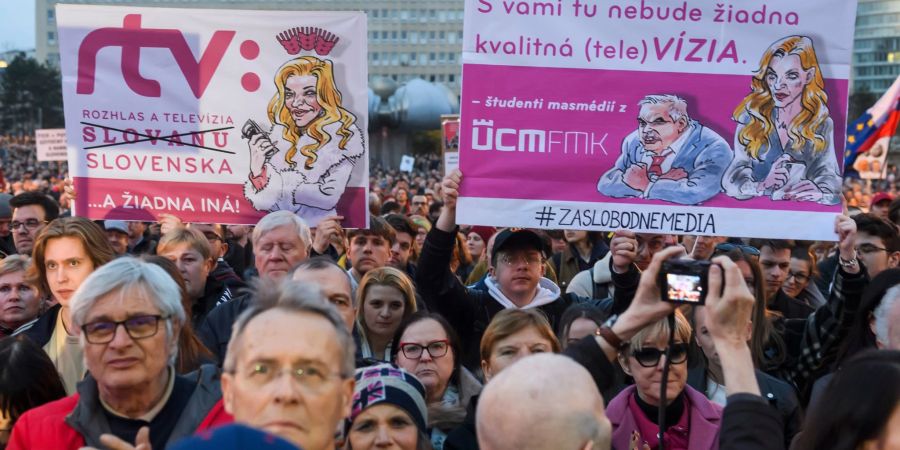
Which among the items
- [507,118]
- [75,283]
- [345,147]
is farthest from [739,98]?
[75,283]

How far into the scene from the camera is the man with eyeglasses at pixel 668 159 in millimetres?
5723

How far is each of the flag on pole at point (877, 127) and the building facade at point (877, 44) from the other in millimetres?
134825

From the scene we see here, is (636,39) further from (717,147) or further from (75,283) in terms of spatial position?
(75,283)

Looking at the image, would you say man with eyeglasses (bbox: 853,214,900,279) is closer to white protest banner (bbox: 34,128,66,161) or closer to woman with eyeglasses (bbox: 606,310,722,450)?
woman with eyeglasses (bbox: 606,310,722,450)

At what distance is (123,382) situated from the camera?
364cm

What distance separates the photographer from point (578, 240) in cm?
929

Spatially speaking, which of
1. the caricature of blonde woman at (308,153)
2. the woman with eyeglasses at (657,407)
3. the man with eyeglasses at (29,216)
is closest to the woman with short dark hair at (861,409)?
the woman with eyeglasses at (657,407)

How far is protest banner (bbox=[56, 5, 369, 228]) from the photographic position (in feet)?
22.5

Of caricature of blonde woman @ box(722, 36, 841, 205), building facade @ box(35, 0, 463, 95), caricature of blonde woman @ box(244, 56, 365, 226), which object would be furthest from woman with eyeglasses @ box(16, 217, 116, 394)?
building facade @ box(35, 0, 463, 95)

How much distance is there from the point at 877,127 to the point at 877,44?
147 meters

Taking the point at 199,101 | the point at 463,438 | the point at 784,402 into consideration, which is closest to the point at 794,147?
the point at 784,402

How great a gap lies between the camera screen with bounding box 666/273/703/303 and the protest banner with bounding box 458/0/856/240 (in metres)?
2.38

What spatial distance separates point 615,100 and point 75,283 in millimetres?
2691

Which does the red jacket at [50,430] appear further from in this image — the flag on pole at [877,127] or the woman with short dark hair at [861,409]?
the flag on pole at [877,127]
